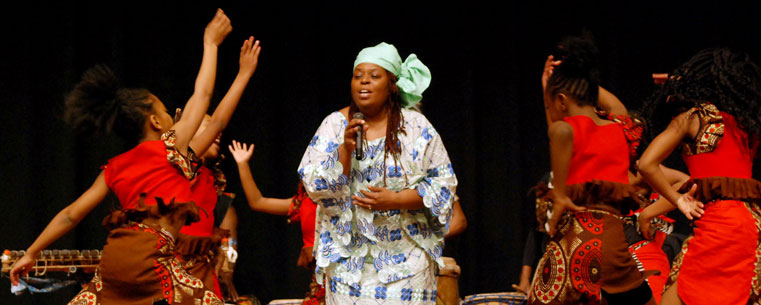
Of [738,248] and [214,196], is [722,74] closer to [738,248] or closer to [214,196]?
[738,248]

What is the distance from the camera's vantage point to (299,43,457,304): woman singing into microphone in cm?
330

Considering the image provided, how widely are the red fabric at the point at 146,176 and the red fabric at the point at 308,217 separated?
3.07 ft

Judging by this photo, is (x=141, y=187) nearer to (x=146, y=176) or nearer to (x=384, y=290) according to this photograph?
(x=146, y=176)

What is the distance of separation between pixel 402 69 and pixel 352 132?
2.02 feet

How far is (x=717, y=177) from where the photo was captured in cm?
352

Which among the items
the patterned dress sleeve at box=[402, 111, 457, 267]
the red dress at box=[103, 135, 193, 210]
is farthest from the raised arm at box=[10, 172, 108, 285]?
the patterned dress sleeve at box=[402, 111, 457, 267]

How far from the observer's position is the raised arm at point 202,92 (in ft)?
12.4

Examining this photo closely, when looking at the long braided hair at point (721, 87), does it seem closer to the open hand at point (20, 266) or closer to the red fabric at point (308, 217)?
the red fabric at point (308, 217)

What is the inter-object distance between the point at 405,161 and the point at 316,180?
1.23 ft

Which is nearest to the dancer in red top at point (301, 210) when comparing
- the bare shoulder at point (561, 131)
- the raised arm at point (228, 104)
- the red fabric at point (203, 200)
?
the red fabric at point (203, 200)

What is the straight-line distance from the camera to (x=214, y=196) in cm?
493

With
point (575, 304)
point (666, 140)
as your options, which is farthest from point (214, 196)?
point (666, 140)

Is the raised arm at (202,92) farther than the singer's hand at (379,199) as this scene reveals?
Yes

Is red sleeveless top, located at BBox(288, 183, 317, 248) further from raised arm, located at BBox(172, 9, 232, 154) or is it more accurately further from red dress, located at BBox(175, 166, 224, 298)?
raised arm, located at BBox(172, 9, 232, 154)
